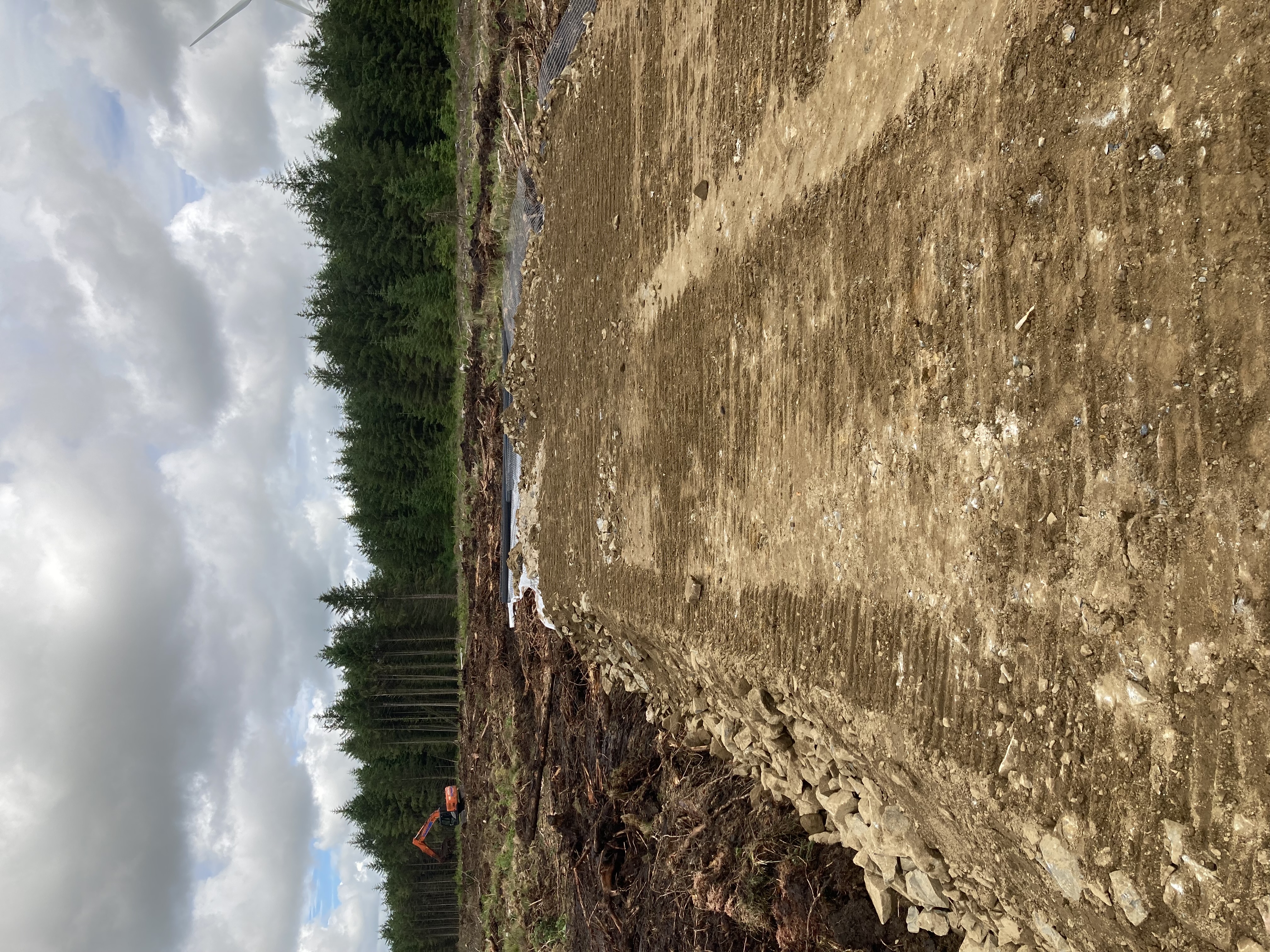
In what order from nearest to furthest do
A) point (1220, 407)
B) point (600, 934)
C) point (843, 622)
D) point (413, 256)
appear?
point (1220, 407) → point (843, 622) → point (600, 934) → point (413, 256)

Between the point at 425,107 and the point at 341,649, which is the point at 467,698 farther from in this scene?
the point at 425,107

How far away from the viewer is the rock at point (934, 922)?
Answer: 9.31 ft

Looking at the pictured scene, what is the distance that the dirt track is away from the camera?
5.01 ft

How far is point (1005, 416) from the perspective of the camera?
1981mm

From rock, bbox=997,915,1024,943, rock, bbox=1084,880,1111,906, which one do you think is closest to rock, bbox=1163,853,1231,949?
rock, bbox=1084,880,1111,906

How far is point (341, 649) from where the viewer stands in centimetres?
1545

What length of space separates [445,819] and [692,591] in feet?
40.5

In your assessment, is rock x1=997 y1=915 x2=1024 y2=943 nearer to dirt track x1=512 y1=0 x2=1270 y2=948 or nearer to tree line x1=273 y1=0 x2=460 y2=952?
dirt track x1=512 y1=0 x2=1270 y2=948

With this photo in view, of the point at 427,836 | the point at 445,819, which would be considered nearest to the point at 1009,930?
the point at 445,819

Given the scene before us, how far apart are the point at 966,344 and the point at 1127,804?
1230 mm

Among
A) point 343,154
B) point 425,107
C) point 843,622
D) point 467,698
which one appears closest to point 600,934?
point 843,622

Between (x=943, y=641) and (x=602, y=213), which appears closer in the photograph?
(x=943, y=641)

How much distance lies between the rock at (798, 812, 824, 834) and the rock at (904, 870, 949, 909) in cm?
68

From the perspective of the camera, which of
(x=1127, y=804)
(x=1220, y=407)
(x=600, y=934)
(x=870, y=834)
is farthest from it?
(x=600, y=934)
